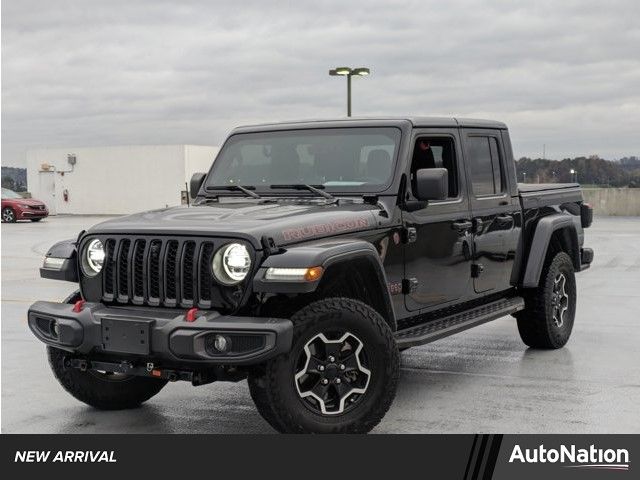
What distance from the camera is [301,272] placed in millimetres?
4828

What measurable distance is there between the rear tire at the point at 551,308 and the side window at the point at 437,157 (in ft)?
5.20

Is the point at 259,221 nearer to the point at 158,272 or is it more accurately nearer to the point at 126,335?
the point at 158,272

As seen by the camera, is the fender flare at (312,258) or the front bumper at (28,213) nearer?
the fender flare at (312,258)

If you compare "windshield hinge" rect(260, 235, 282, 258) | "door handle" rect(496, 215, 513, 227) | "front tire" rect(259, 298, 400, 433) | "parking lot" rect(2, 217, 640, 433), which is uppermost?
"windshield hinge" rect(260, 235, 282, 258)

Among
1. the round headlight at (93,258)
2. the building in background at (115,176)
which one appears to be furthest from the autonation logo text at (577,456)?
the building in background at (115,176)

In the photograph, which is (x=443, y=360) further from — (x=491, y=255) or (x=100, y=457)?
(x=100, y=457)

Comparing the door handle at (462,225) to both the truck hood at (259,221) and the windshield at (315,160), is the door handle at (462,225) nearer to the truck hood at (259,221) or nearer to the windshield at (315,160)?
the windshield at (315,160)

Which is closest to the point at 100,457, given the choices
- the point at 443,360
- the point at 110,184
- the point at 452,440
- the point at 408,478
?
the point at 408,478

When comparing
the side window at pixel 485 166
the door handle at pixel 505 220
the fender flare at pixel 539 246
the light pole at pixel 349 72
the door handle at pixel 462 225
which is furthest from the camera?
the light pole at pixel 349 72

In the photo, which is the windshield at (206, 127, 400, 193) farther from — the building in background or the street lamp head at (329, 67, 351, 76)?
the building in background

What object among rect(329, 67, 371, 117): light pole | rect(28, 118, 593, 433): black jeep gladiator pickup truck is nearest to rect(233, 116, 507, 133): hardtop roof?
rect(28, 118, 593, 433): black jeep gladiator pickup truck

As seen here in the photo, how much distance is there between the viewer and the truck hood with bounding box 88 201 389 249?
5074mm

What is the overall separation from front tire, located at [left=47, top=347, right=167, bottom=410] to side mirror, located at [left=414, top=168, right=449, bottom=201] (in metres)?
2.17

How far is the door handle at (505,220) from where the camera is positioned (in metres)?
7.19
